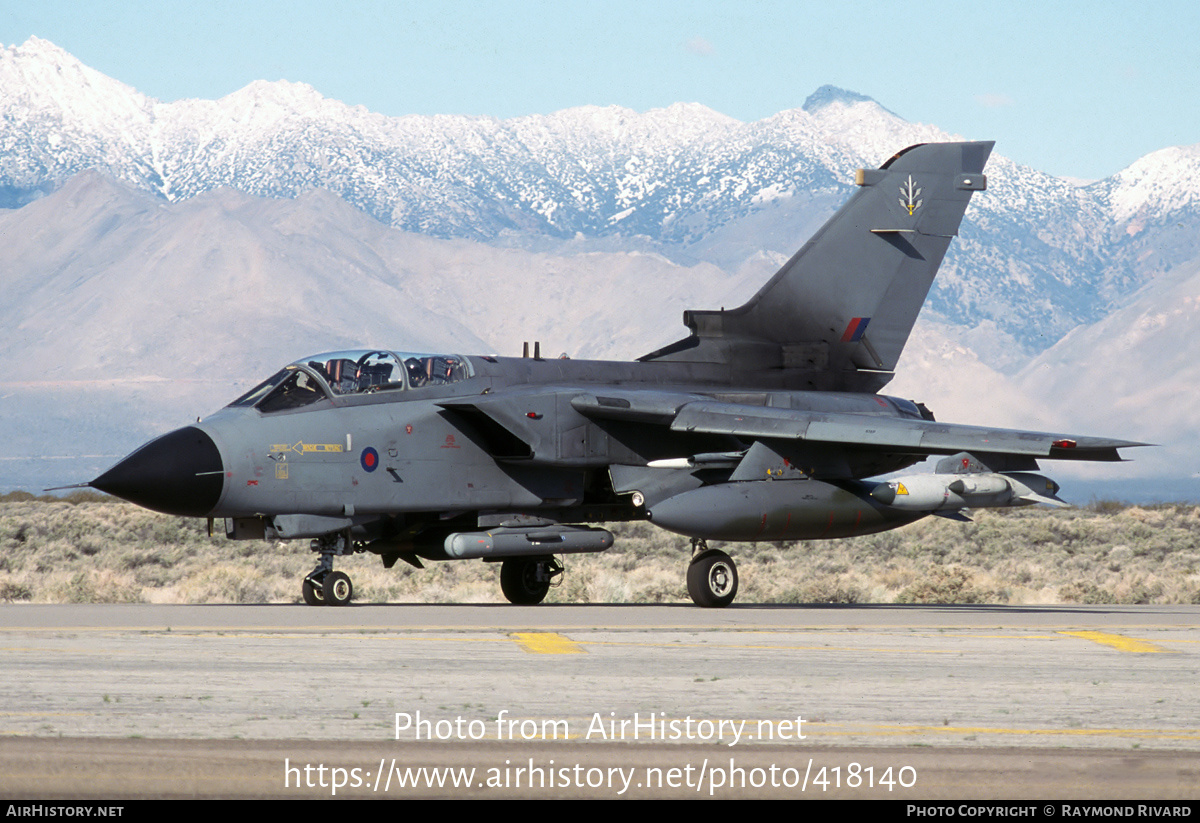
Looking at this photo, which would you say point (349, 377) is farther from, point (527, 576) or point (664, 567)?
point (664, 567)

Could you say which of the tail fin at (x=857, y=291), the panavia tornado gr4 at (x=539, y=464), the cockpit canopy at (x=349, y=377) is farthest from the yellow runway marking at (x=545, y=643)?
the tail fin at (x=857, y=291)

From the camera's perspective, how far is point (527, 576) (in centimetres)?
1745

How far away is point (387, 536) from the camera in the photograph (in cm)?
1628

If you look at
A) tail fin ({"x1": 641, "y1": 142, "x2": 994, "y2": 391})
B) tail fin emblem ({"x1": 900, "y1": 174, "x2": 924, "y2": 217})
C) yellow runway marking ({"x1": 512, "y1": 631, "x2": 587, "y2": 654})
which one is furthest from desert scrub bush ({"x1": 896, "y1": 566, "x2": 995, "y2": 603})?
yellow runway marking ({"x1": 512, "y1": 631, "x2": 587, "y2": 654})

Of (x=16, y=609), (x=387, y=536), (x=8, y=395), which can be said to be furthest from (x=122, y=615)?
(x=8, y=395)

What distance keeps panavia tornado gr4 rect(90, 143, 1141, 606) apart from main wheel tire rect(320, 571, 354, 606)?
0.03 m

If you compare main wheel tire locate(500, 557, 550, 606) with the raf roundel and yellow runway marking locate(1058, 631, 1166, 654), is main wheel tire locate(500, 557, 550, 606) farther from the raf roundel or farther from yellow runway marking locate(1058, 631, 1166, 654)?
yellow runway marking locate(1058, 631, 1166, 654)

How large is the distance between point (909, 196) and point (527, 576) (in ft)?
24.4

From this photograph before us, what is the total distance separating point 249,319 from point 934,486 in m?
140

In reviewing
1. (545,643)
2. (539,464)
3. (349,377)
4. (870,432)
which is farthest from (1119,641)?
(349,377)

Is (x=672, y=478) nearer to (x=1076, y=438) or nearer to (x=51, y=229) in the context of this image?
(x=1076, y=438)

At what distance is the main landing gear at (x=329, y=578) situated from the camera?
15500 mm

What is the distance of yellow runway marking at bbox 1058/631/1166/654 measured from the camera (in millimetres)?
11859
